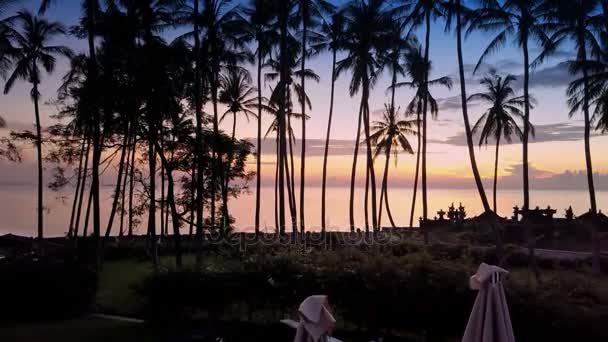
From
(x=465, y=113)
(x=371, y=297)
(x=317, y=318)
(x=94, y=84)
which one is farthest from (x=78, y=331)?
(x=465, y=113)

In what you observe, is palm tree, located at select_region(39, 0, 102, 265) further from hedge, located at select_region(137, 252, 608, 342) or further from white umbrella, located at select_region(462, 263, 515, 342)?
white umbrella, located at select_region(462, 263, 515, 342)

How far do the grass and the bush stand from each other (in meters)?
0.42

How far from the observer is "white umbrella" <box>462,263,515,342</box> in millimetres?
5098

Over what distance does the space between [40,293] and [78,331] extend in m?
1.84

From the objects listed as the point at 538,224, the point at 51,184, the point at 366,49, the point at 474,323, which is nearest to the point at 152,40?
the point at 51,184

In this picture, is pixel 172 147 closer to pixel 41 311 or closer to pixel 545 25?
pixel 41 311

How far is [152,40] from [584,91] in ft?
52.8

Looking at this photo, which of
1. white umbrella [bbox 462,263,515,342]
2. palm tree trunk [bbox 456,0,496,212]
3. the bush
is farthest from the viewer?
palm tree trunk [bbox 456,0,496,212]

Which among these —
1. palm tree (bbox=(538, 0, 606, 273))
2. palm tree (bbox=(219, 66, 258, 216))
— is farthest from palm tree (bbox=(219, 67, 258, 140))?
palm tree (bbox=(538, 0, 606, 273))

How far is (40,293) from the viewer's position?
10586 millimetres

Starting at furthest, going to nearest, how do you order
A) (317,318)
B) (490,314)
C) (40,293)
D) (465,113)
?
(465,113)
(40,293)
(490,314)
(317,318)

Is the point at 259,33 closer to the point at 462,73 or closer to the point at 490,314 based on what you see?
the point at 462,73

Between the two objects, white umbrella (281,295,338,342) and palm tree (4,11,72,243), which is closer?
white umbrella (281,295,338,342)

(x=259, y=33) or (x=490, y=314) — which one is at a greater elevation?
(x=259, y=33)
